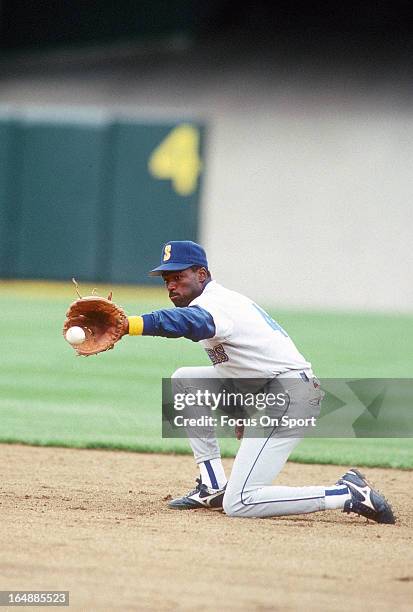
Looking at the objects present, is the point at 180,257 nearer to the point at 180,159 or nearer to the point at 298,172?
the point at 180,159

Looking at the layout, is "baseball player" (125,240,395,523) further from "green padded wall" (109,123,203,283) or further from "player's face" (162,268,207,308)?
"green padded wall" (109,123,203,283)

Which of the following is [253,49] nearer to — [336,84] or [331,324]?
[336,84]

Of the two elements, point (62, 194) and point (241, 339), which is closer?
point (241, 339)

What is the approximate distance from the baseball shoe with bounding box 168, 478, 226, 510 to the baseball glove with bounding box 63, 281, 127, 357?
3.43ft

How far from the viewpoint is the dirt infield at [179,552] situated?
374 cm

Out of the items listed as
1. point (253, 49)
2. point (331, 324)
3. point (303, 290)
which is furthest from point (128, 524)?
point (253, 49)

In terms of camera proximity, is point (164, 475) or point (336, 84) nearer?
point (164, 475)

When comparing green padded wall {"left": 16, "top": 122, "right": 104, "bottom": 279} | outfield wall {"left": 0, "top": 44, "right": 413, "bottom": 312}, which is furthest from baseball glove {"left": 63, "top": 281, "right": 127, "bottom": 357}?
outfield wall {"left": 0, "top": 44, "right": 413, "bottom": 312}

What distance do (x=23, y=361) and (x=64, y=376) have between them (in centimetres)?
93

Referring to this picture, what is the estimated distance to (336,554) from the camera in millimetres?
4484

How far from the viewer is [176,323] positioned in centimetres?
481

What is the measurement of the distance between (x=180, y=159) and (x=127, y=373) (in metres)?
9.49

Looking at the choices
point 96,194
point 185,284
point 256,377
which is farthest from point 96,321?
point 96,194

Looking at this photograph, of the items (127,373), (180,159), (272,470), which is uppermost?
(180,159)
